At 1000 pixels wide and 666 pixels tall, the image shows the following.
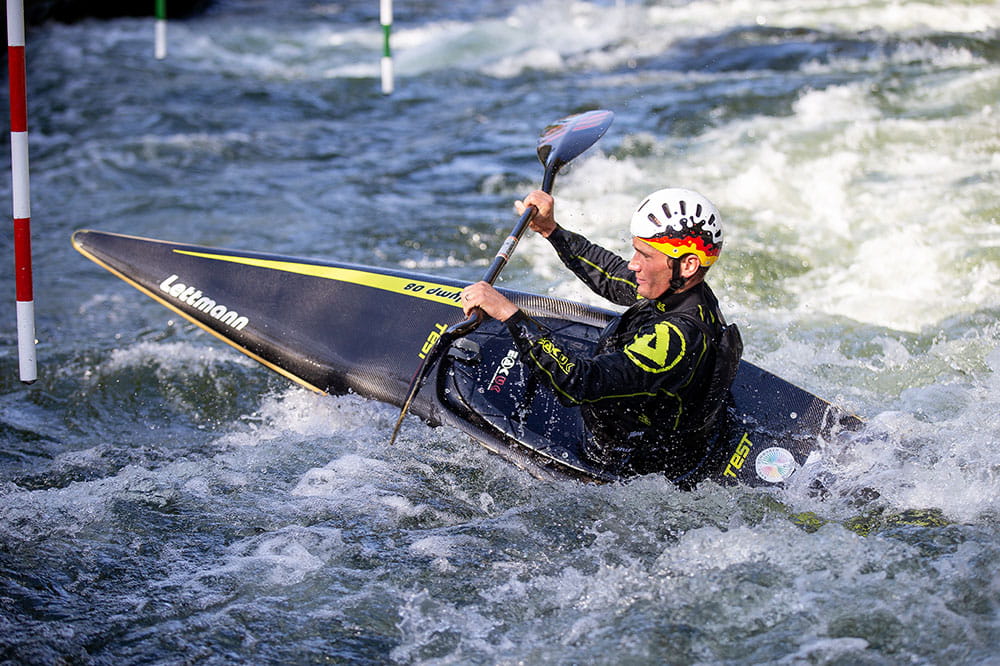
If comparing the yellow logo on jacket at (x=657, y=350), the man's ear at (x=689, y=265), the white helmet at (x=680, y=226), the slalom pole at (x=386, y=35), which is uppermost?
A: the slalom pole at (x=386, y=35)

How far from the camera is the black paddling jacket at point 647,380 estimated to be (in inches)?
123

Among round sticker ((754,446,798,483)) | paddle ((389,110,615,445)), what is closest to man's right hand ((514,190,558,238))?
paddle ((389,110,615,445))

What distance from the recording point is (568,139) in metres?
4.58

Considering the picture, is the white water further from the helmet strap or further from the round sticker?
the helmet strap

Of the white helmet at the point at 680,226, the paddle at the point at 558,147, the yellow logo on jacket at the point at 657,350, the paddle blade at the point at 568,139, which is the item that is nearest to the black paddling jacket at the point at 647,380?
the yellow logo on jacket at the point at 657,350

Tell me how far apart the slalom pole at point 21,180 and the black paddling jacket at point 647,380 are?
6.97ft

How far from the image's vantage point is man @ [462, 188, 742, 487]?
3.14 meters

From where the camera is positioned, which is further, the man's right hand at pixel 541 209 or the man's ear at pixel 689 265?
the man's right hand at pixel 541 209

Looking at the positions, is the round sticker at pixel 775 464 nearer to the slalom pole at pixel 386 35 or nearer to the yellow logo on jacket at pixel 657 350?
the yellow logo on jacket at pixel 657 350

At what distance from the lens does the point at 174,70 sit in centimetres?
1163

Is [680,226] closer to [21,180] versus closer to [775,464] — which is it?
[775,464]

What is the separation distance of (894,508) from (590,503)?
1039 millimetres

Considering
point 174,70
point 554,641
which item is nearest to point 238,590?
point 554,641

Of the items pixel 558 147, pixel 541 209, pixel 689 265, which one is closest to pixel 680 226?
pixel 689 265
